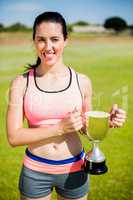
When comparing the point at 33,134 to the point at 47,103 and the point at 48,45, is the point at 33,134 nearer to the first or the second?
the point at 47,103

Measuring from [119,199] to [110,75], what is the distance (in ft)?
19.6

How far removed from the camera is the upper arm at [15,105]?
1.34 m

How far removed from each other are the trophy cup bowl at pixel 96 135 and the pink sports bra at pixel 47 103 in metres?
0.09

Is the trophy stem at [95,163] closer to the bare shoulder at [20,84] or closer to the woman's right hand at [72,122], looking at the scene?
the woman's right hand at [72,122]

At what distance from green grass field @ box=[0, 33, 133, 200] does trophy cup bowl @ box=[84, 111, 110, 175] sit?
21.2 inches

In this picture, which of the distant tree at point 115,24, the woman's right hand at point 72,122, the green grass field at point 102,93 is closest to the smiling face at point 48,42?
the woman's right hand at point 72,122

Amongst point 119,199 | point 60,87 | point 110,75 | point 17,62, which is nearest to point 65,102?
point 60,87

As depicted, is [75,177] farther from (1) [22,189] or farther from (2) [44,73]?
(2) [44,73]

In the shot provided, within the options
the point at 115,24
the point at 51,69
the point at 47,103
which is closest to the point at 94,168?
the point at 47,103

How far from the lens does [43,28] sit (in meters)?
1.35

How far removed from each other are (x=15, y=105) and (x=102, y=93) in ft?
16.4

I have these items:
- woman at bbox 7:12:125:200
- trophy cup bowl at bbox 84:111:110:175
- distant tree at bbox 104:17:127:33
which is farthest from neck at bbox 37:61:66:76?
distant tree at bbox 104:17:127:33

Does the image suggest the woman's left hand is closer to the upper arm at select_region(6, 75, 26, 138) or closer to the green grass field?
the upper arm at select_region(6, 75, 26, 138)

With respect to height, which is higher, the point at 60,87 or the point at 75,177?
the point at 60,87
